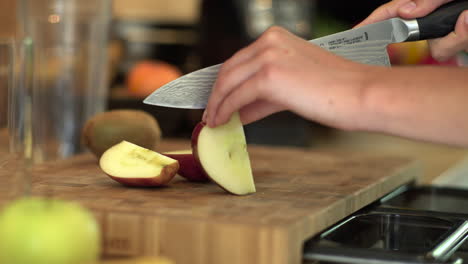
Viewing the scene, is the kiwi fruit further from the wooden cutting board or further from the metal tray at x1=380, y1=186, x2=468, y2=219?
the metal tray at x1=380, y1=186, x2=468, y2=219

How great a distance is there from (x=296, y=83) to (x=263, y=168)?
1.67 feet

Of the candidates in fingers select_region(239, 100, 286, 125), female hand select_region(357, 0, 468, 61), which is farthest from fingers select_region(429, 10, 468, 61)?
fingers select_region(239, 100, 286, 125)

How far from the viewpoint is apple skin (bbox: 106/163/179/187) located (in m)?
1.16

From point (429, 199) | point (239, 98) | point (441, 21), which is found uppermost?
point (441, 21)

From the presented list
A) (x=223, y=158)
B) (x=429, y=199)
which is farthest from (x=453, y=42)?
(x=223, y=158)

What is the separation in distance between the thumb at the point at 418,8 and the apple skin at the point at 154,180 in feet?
1.48

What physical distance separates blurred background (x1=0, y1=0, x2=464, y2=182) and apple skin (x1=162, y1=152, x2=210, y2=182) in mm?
1337

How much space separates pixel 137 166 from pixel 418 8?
0.52 meters

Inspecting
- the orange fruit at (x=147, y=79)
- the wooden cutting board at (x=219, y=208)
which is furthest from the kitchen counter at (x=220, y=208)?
the orange fruit at (x=147, y=79)

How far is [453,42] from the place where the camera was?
1.35 m

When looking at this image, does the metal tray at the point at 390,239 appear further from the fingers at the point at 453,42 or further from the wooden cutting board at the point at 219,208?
the fingers at the point at 453,42

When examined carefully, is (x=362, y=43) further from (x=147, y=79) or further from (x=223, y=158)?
(x=147, y=79)

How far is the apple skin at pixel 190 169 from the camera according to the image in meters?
1.24

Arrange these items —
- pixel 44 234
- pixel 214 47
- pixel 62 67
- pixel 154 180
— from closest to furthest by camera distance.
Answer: pixel 44 234
pixel 154 180
pixel 62 67
pixel 214 47
